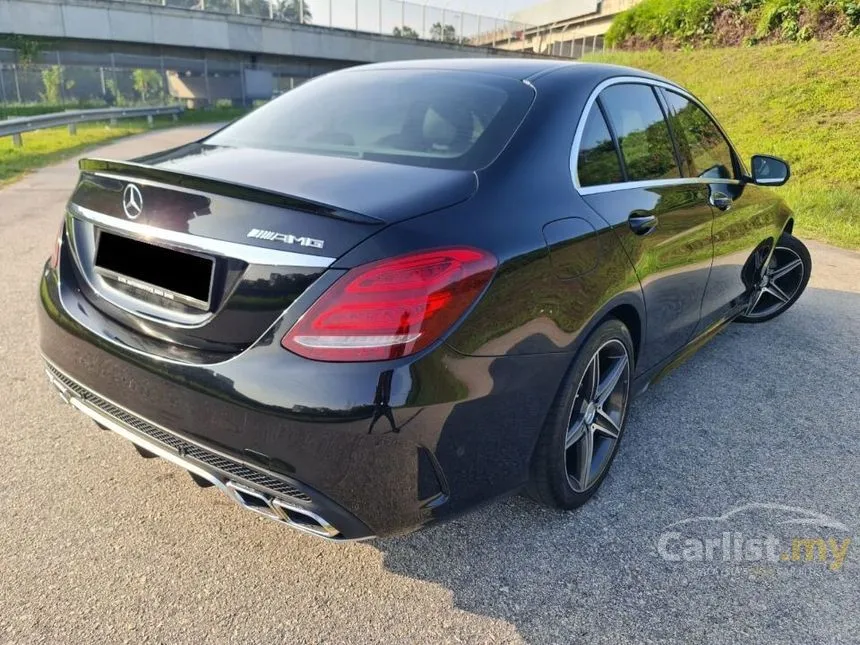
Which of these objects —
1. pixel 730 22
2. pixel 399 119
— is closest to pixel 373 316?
pixel 399 119

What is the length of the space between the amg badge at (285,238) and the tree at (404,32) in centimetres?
4417

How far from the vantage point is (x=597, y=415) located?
2635 millimetres

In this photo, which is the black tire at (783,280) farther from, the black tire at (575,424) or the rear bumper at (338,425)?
the rear bumper at (338,425)

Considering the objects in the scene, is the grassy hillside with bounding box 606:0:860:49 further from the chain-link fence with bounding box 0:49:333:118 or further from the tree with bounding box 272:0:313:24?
the tree with bounding box 272:0:313:24

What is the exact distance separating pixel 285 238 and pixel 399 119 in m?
1.11

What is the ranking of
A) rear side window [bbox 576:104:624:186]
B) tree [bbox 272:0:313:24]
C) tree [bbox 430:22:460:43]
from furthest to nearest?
tree [bbox 430:22:460:43]
tree [bbox 272:0:313:24]
rear side window [bbox 576:104:624:186]

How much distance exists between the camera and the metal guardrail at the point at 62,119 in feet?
44.2

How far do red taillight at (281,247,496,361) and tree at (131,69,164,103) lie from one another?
32.2m

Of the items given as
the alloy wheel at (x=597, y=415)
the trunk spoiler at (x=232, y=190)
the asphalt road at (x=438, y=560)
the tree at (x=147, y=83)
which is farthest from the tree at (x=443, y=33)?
the trunk spoiler at (x=232, y=190)

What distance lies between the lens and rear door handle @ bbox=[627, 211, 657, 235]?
2.66 m

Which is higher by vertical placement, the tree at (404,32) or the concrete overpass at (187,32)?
the tree at (404,32)

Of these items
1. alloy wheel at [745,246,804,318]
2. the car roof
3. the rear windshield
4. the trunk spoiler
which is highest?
the car roof

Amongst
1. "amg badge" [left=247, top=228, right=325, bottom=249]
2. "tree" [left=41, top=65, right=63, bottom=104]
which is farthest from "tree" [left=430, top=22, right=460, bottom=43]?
"amg badge" [left=247, top=228, right=325, bottom=249]

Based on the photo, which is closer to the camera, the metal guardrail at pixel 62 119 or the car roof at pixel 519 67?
the car roof at pixel 519 67
